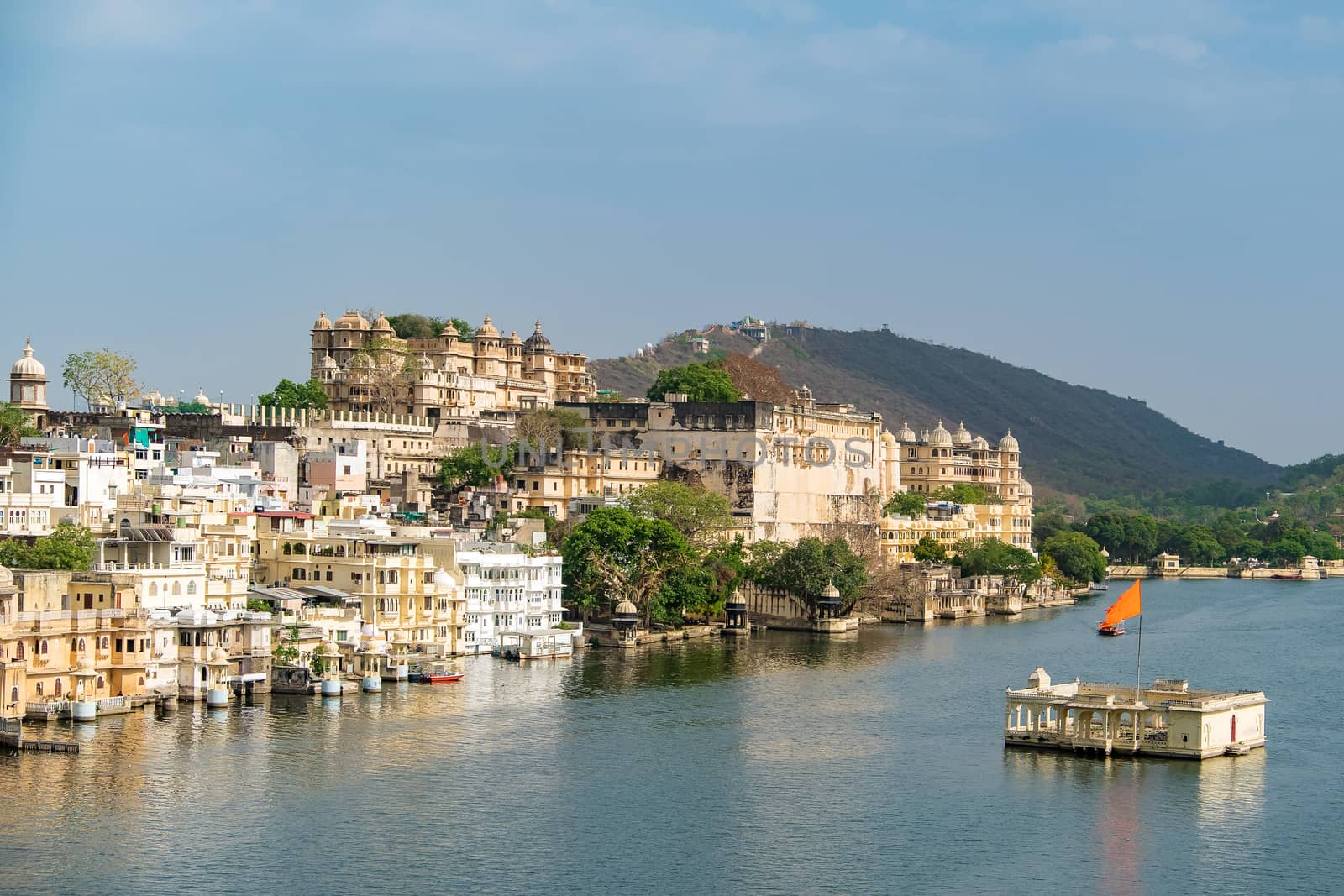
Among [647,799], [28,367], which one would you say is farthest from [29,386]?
[647,799]

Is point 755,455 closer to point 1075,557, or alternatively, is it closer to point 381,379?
point 381,379

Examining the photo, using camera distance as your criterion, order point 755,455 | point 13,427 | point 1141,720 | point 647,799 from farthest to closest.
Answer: point 755,455 → point 13,427 → point 1141,720 → point 647,799

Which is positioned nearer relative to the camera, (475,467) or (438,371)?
(475,467)

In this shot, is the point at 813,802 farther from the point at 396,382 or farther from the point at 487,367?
the point at 487,367

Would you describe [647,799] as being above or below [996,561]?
below

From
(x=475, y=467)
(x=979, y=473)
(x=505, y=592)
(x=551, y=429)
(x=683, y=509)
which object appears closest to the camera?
(x=505, y=592)

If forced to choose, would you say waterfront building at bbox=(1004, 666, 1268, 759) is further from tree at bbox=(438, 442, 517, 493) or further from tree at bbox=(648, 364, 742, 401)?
tree at bbox=(648, 364, 742, 401)
